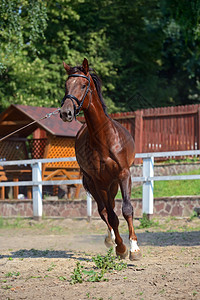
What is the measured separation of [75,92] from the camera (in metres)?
6.08

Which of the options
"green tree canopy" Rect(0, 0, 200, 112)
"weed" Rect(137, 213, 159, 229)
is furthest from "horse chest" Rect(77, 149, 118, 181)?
"green tree canopy" Rect(0, 0, 200, 112)

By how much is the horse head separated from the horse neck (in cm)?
16

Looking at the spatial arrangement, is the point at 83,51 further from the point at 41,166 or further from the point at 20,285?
the point at 20,285

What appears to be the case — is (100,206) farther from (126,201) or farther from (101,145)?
(101,145)

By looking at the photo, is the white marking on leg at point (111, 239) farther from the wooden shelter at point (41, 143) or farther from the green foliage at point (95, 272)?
the wooden shelter at point (41, 143)

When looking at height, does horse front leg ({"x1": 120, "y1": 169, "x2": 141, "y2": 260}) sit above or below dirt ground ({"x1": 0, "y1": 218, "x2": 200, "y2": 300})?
above

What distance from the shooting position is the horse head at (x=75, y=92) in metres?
5.74

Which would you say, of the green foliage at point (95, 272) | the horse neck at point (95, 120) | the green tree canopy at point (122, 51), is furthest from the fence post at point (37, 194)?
the green tree canopy at point (122, 51)

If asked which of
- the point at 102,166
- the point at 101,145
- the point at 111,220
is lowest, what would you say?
Answer: the point at 111,220

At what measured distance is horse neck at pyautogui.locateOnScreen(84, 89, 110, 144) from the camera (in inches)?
254

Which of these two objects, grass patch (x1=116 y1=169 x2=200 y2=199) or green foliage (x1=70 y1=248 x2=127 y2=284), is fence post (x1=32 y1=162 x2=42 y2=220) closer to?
grass patch (x1=116 y1=169 x2=200 y2=199)

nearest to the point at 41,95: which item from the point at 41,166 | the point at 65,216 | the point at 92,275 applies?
the point at 41,166

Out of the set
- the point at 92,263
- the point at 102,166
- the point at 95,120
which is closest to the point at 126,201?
the point at 102,166

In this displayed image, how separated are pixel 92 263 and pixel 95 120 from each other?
198 cm
